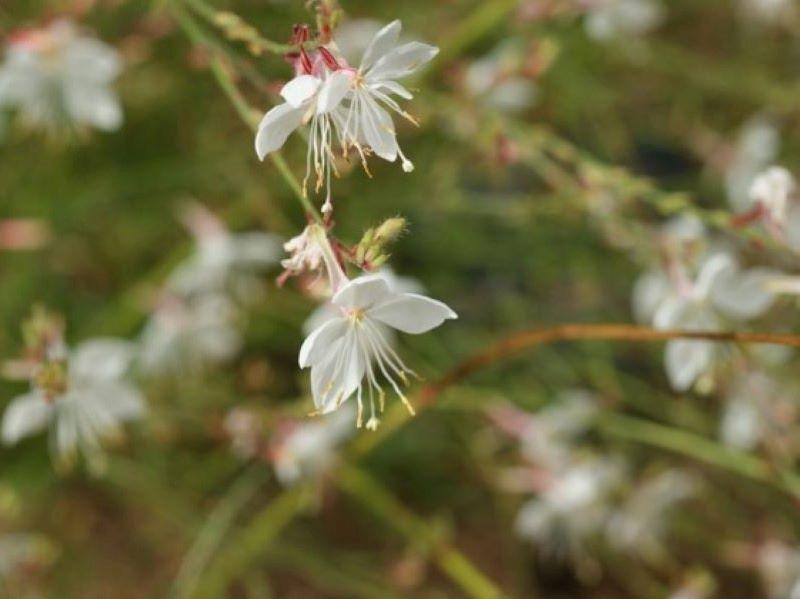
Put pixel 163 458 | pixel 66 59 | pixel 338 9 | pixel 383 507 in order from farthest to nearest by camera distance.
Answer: pixel 163 458 → pixel 383 507 → pixel 66 59 → pixel 338 9

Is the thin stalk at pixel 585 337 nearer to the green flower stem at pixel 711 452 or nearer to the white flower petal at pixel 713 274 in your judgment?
the white flower petal at pixel 713 274

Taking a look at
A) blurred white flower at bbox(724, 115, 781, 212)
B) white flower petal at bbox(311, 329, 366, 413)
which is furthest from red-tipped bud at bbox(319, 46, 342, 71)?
blurred white flower at bbox(724, 115, 781, 212)

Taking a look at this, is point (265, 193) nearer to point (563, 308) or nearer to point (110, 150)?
point (110, 150)

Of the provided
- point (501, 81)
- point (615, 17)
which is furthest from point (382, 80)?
point (615, 17)

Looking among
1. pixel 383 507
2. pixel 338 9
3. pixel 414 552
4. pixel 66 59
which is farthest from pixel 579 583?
pixel 338 9

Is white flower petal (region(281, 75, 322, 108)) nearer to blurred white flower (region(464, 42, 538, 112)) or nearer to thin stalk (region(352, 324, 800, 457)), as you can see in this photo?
thin stalk (region(352, 324, 800, 457))

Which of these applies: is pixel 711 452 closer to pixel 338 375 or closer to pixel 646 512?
pixel 646 512
